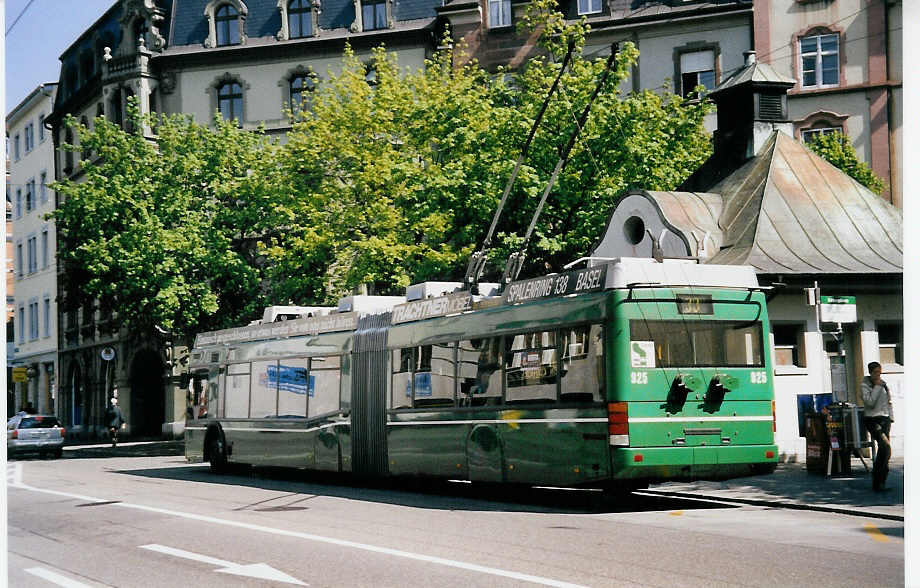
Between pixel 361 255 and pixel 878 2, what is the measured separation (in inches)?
795

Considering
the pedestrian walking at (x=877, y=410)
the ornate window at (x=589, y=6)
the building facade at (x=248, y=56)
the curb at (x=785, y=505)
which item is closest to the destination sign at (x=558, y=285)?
the curb at (x=785, y=505)

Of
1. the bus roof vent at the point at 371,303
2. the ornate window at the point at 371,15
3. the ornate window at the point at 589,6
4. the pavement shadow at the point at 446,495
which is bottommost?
the pavement shadow at the point at 446,495

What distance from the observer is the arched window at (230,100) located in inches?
1897

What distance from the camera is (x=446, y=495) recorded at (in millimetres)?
18031

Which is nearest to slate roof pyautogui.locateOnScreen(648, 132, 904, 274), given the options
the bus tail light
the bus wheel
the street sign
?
the street sign

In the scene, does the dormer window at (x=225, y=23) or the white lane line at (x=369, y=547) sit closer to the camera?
the white lane line at (x=369, y=547)

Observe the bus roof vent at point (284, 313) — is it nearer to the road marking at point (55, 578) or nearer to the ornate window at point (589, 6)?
the road marking at point (55, 578)

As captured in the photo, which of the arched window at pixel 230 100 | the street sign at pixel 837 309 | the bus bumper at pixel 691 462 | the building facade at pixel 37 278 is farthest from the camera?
the arched window at pixel 230 100

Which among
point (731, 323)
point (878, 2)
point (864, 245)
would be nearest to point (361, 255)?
point (864, 245)

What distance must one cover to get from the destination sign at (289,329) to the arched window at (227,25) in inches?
983

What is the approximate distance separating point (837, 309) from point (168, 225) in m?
23.5

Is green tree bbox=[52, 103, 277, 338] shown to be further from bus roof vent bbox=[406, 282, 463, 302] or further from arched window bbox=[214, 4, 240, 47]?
bus roof vent bbox=[406, 282, 463, 302]

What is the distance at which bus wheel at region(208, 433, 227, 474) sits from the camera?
24300 millimetres
